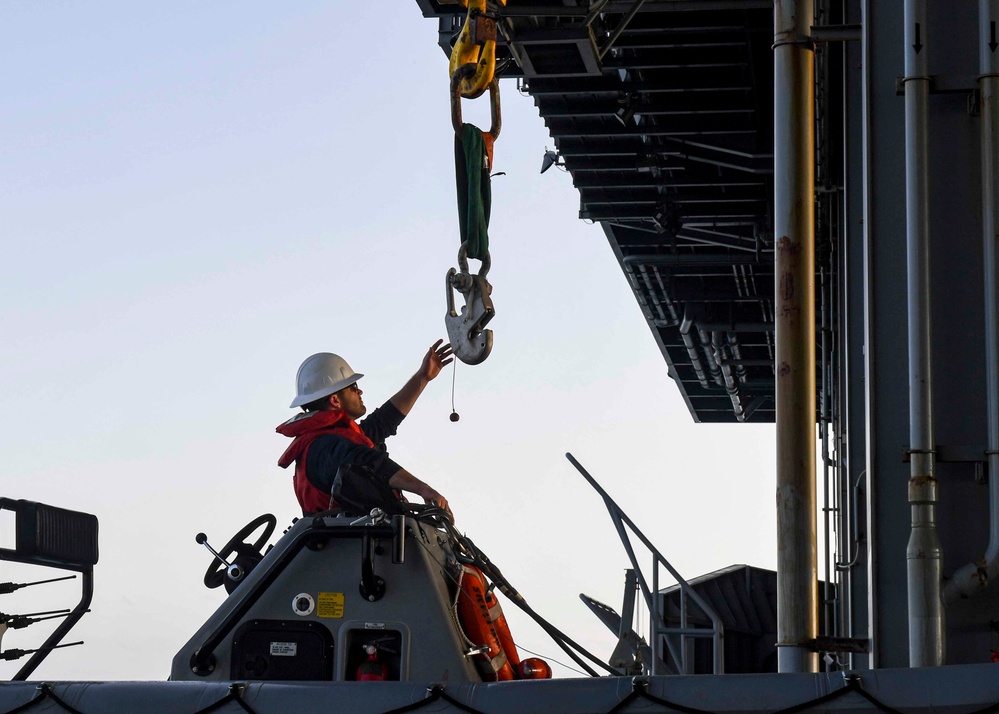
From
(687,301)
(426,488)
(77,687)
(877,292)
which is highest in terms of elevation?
(687,301)

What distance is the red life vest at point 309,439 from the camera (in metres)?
6.79

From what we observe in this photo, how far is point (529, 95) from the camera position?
13.8m

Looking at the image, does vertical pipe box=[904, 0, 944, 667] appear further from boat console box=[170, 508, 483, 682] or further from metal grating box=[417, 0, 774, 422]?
metal grating box=[417, 0, 774, 422]

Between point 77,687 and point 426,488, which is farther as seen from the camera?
point 426,488

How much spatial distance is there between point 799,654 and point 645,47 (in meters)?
7.97

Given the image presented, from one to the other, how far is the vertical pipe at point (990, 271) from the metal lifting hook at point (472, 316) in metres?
1.99

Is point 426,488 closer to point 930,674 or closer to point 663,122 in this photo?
point 930,674

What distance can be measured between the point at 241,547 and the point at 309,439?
2.03 ft

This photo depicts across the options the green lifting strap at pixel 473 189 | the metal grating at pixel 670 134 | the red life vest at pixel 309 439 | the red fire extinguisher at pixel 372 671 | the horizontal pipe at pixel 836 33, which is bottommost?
the red fire extinguisher at pixel 372 671

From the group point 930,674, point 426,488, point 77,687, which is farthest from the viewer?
point 426,488

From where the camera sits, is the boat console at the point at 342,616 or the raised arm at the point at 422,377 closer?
the boat console at the point at 342,616

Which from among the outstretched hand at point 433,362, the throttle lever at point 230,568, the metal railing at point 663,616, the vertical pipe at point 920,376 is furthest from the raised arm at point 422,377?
the metal railing at point 663,616

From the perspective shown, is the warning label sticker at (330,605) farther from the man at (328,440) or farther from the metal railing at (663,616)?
the metal railing at (663,616)

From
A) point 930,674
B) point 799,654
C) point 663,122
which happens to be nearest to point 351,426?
point 799,654
